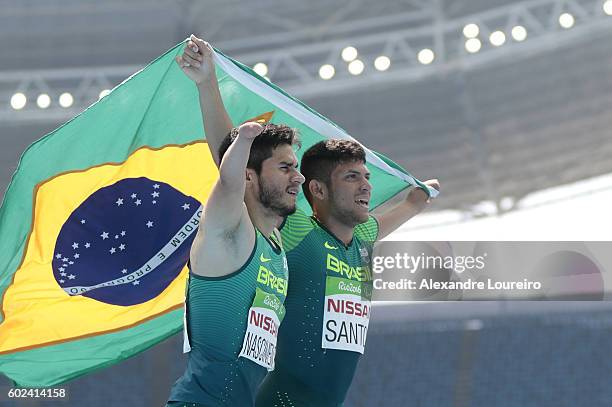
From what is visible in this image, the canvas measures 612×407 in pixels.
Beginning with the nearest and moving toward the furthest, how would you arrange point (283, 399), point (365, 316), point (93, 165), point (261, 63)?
point (283, 399) < point (365, 316) < point (93, 165) < point (261, 63)

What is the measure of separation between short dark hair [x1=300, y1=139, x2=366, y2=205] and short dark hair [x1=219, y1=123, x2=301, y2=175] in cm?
54

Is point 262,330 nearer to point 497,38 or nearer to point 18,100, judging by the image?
point 18,100

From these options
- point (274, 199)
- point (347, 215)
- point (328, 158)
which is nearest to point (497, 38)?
point (328, 158)

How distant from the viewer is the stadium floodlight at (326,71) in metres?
16.9

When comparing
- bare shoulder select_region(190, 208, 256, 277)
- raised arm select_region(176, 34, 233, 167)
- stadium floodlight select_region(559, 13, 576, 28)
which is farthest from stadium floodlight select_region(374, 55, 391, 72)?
bare shoulder select_region(190, 208, 256, 277)

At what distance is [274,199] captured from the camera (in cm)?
409

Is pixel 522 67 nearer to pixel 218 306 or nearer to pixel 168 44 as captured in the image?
pixel 168 44

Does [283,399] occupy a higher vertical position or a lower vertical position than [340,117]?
lower

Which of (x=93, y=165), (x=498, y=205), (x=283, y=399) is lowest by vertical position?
(x=283, y=399)

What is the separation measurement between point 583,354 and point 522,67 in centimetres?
703

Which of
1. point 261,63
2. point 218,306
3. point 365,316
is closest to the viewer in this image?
point 218,306

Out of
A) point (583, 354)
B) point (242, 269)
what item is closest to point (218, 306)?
point (242, 269)

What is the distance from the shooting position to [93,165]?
18.0 ft

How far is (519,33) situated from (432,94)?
260cm
